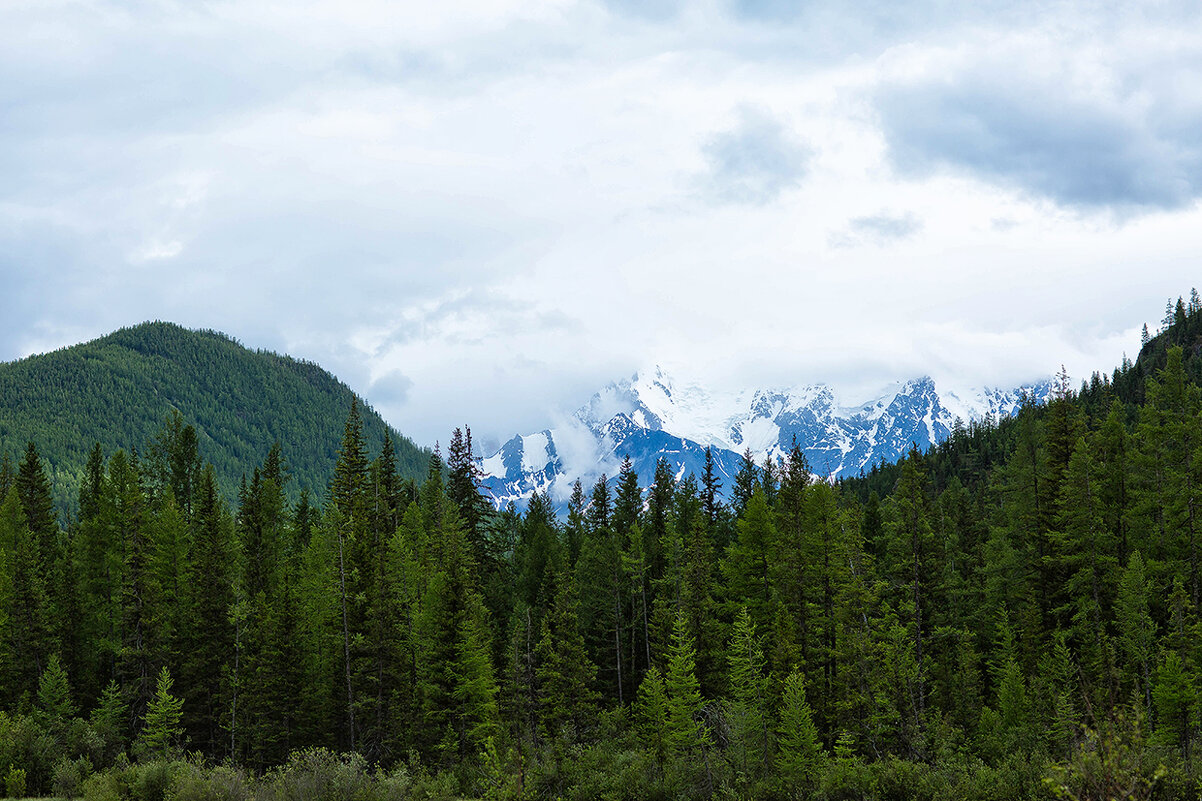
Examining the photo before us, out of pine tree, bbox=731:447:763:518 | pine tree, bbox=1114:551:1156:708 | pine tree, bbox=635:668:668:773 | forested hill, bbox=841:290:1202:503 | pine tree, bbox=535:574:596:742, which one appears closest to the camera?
pine tree, bbox=635:668:668:773

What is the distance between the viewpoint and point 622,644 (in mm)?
66250

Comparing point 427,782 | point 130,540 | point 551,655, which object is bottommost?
point 427,782

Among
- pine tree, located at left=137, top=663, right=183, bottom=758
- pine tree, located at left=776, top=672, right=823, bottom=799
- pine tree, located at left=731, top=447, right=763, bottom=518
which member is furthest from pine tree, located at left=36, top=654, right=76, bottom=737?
pine tree, located at left=731, top=447, right=763, bottom=518

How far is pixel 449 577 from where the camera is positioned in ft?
161

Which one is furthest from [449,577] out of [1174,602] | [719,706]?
[1174,602]

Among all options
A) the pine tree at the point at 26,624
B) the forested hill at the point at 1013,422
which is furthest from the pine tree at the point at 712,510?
the forested hill at the point at 1013,422

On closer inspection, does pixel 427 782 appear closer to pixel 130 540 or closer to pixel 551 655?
pixel 551 655

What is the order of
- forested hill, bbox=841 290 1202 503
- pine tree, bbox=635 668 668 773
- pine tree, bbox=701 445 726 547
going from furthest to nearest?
forested hill, bbox=841 290 1202 503
pine tree, bbox=701 445 726 547
pine tree, bbox=635 668 668 773

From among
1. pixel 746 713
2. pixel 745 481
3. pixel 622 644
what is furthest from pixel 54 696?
pixel 745 481

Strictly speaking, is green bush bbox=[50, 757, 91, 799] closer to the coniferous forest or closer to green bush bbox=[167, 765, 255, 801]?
the coniferous forest

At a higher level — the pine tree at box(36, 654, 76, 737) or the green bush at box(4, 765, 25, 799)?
the pine tree at box(36, 654, 76, 737)

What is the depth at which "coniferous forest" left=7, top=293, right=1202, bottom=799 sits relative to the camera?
128 ft

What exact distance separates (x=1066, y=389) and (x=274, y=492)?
57677 millimetres

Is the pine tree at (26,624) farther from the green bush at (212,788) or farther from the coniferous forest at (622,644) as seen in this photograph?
the green bush at (212,788)
